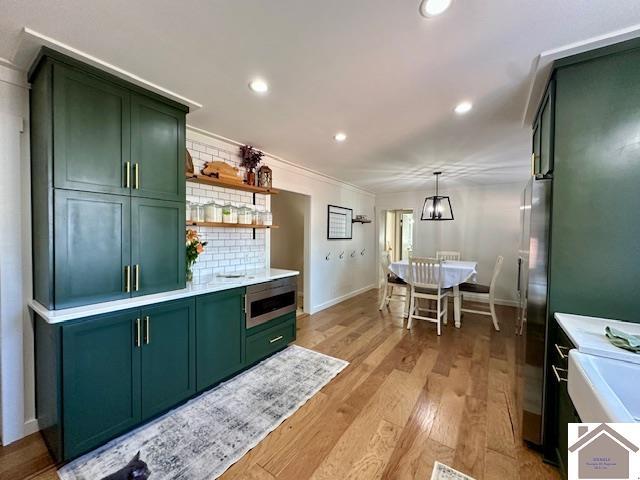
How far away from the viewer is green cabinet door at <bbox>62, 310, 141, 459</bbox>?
146cm

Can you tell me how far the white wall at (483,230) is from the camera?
496cm

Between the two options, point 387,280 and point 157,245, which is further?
point 387,280

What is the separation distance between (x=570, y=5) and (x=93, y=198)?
2.72 metres

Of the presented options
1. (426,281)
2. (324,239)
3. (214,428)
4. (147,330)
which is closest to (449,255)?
(426,281)

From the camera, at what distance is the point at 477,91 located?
1.83m

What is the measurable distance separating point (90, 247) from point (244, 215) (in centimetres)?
141

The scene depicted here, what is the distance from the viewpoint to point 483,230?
5219mm

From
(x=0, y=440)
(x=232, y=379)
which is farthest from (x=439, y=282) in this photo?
(x=0, y=440)

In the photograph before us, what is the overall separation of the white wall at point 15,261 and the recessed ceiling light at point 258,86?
146cm

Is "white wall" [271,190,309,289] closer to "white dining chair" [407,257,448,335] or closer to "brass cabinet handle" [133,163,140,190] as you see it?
"white dining chair" [407,257,448,335]

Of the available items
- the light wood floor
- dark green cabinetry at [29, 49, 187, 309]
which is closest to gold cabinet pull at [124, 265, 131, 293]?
dark green cabinetry at [29, 49, 187, 309]

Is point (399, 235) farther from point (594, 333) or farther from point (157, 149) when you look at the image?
point (157, 149)

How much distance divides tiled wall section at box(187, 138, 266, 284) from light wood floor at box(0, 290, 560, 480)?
1.28 m

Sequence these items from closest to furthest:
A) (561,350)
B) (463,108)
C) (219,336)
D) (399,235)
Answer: (561,350)
(463,108)
(219,336)
(399,235)
